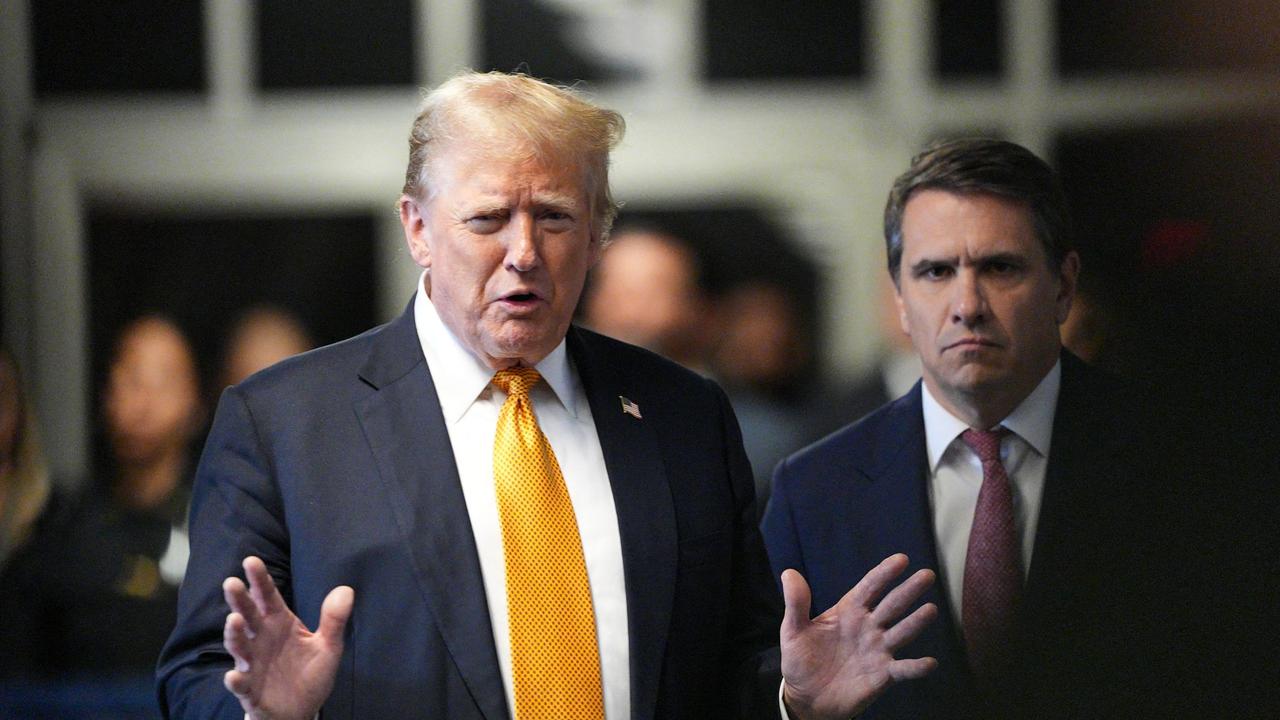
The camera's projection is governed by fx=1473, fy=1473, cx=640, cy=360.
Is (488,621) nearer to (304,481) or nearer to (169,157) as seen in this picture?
(304,481)

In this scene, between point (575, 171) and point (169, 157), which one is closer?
point (575, 171)

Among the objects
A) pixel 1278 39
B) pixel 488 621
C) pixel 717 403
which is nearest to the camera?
pixel 488 621

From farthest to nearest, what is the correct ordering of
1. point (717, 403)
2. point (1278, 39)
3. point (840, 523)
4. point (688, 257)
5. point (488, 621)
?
point (688, 257), point (1278, 39), point (840, 523), point (717, 403), point (488, 621)

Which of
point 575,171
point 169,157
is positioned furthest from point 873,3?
point 575,171

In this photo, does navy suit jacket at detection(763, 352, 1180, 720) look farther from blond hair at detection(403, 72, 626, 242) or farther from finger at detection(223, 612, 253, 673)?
finger at detection(223, 612, 253, 673)

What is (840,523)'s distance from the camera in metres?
2.57

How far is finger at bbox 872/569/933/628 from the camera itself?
6.63 ft

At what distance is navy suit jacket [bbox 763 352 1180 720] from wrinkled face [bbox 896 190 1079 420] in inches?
3.6

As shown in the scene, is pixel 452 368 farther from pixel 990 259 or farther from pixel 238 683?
pixel 990 259

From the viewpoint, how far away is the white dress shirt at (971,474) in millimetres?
2559

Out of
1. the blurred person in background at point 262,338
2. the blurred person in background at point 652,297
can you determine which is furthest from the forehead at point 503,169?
the blurred person in background at point 262,338

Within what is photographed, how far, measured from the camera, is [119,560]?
11.9 ft

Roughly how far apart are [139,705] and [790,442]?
67.6 inches

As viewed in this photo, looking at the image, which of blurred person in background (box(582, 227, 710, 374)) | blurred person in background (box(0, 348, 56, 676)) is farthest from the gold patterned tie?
blurred person in background (box(0, 348, 56, 676))
